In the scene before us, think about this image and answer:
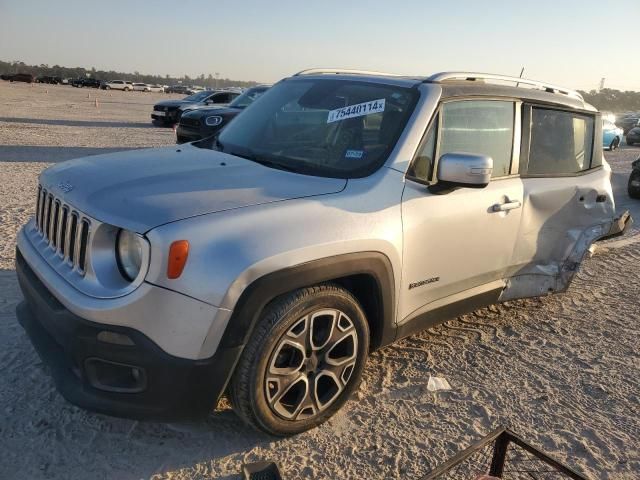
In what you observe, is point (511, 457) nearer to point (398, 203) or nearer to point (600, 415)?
point (600, 415)

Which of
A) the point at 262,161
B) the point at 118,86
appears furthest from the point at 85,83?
the point at 262,161

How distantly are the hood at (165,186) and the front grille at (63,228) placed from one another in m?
0.06

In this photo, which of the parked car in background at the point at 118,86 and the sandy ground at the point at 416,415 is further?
the parked car in background at the point at 118,86

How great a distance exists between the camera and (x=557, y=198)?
4.21 meters

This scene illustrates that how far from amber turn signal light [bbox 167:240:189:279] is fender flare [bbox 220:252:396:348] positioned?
0.29 metres

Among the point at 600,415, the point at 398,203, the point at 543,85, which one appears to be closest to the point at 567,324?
the point at 600,415

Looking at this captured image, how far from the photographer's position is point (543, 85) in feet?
14.6

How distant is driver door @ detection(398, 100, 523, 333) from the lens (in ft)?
10.4

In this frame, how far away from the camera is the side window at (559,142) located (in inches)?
163

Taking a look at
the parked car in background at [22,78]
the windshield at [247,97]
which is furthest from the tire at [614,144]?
the parked car in background at [22,78]

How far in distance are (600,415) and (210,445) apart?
2234 mm

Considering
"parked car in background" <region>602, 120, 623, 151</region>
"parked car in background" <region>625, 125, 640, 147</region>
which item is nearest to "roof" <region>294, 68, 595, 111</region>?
"parked car in background" <region>602, 120, 623, 151</region>

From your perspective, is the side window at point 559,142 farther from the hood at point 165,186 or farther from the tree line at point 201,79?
the tree line at point 201,79

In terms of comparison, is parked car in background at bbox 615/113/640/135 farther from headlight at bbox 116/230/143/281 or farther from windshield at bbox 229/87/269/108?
headlight at bbox 116/230/143/281
